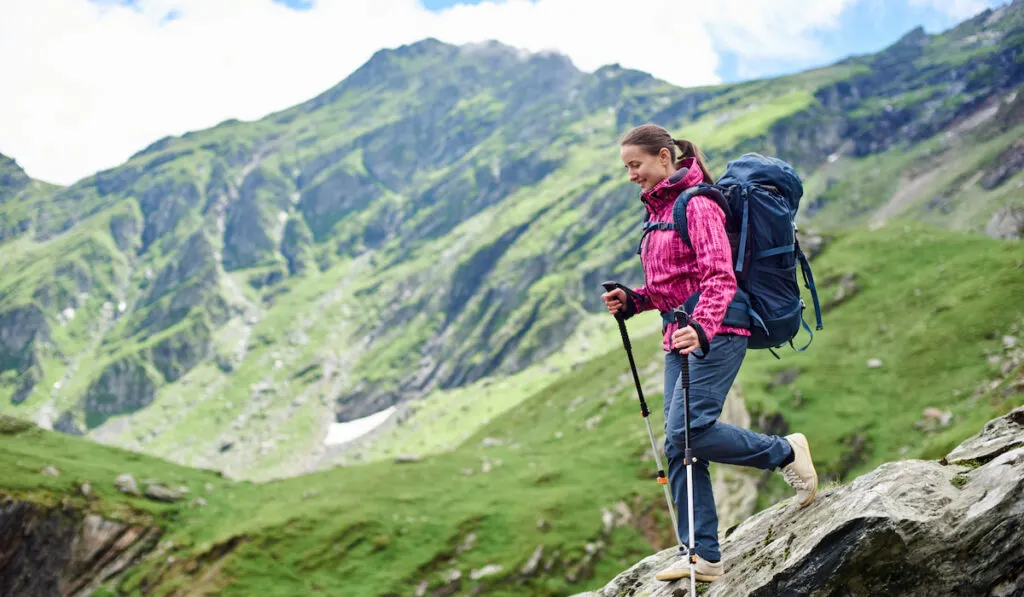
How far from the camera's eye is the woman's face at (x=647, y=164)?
9.15 m

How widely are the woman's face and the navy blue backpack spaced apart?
0.58 metres

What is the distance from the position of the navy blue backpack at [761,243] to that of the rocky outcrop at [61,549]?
41.8 m

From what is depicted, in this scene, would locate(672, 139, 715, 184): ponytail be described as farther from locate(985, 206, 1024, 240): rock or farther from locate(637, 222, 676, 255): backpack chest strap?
locate(985, 206, 1024, 240): rock

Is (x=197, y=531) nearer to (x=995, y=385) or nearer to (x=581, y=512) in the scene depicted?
(x=581, y=512)

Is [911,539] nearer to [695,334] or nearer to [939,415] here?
[695,334]

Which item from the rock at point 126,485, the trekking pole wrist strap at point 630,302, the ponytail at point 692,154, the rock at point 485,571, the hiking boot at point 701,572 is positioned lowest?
the rock at point 485,571

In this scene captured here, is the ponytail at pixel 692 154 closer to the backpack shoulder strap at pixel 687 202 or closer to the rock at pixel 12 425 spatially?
the backpack shoulder strap at pixel 687 202

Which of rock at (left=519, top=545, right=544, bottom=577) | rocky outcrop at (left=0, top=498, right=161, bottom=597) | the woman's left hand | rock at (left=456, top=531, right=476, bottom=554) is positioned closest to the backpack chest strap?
the woman's left hand

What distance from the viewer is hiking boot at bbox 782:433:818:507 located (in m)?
9.37

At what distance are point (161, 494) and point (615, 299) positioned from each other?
44127mm

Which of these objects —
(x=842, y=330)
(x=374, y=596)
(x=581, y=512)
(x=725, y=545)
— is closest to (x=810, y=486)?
(x=725, y=545)

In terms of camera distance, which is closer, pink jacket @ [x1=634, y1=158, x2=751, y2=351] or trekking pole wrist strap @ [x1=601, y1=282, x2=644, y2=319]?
pink jacket @ [x1=634, y1=158, x2=751, y2=351]

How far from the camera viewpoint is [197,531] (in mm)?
41344

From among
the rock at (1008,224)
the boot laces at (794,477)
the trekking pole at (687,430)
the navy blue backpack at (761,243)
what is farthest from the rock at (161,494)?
the rock at (1008,224)
